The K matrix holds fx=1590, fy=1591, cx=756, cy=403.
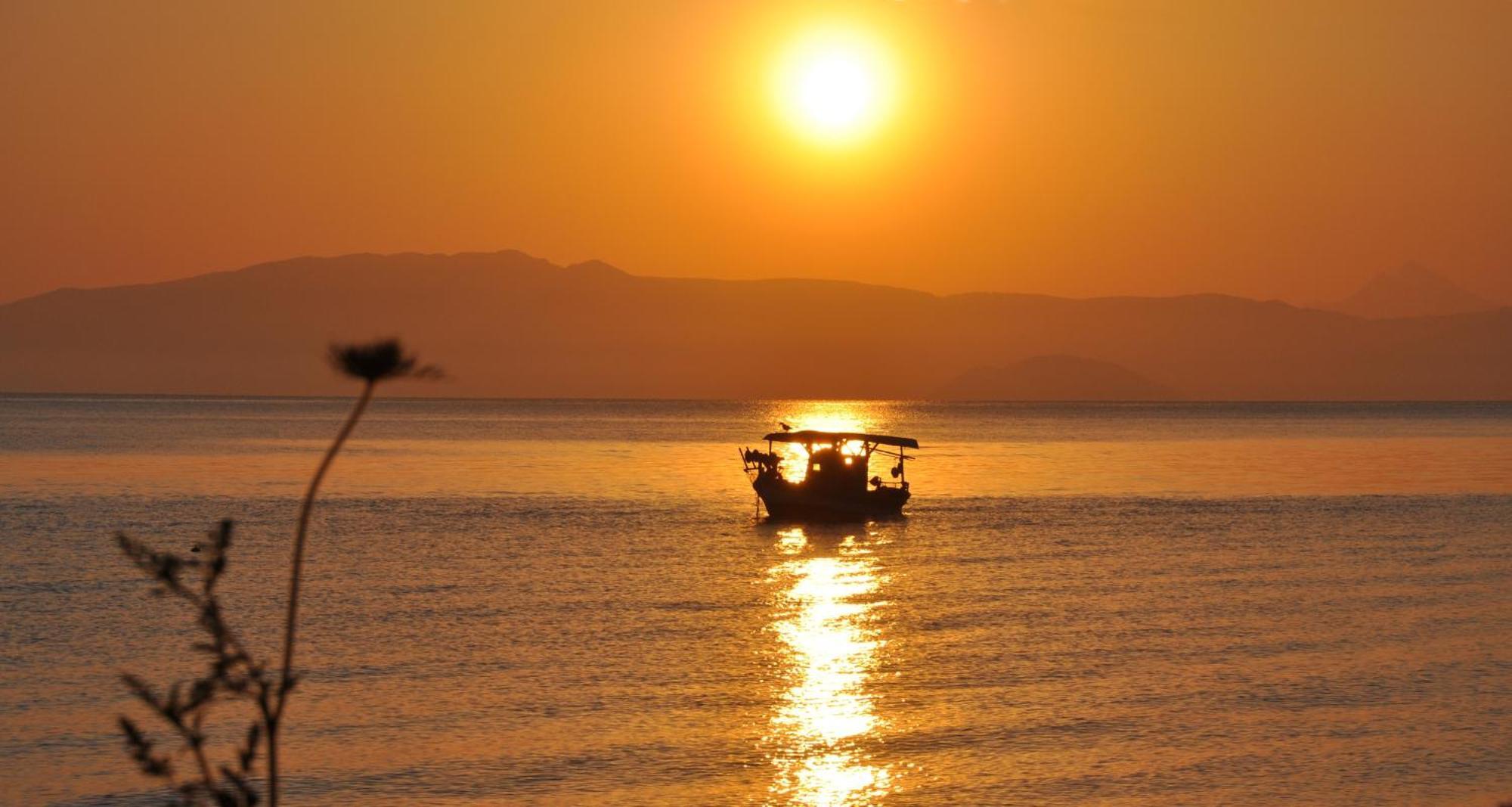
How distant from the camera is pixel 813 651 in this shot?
34.6 metres

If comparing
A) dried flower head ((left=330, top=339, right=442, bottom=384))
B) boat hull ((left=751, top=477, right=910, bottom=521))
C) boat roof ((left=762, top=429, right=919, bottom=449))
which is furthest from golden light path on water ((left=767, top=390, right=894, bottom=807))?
dried flower head ((left=330, top=339, right=442, bottom=384))

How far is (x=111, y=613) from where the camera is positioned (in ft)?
128

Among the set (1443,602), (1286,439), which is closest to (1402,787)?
(1443,602)

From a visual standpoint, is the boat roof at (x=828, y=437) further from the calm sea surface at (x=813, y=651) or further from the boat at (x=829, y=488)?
the calm sea surface at (x=813, y=651)

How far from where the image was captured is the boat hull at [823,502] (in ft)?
232

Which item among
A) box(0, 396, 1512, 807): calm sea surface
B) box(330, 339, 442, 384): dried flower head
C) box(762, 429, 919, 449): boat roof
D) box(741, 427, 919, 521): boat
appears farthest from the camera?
box(741, 427, 919, 521): boat

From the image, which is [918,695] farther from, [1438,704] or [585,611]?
[585,611]

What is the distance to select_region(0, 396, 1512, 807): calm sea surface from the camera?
23.6 metres

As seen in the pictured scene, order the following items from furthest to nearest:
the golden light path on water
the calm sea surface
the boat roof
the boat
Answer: the boat, the boat roof, the calm sea surface, the golden light path on water

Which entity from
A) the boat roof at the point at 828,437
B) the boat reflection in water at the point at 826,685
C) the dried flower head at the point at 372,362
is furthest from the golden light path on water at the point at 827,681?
the dried flower head at the point at 372,362

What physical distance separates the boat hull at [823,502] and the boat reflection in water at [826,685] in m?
16.2

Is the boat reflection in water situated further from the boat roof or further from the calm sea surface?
the boat roof

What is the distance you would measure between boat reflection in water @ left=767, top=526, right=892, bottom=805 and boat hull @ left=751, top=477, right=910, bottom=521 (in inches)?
637

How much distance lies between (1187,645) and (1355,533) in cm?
3433
